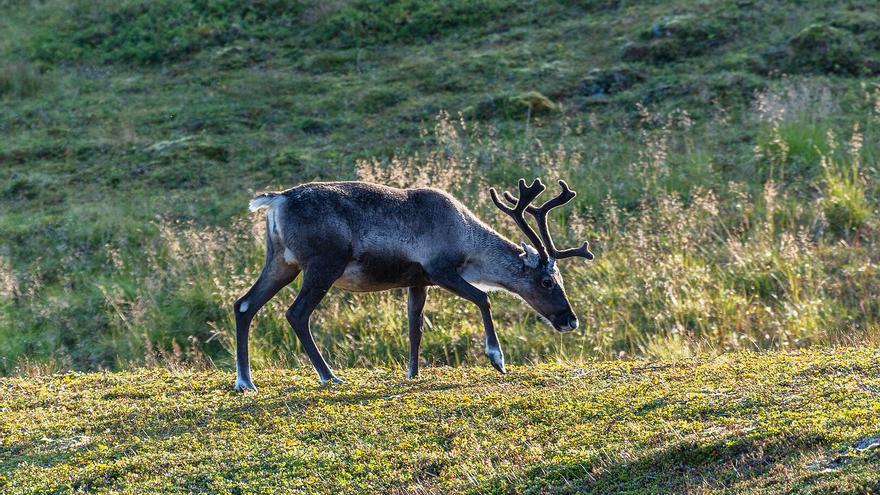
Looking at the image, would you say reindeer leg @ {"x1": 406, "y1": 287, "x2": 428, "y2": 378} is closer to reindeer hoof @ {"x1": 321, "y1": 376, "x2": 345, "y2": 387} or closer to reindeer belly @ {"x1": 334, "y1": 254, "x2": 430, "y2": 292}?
reindeer belly @ {"x1": 334, "y1": 254, "x2": 430, "y2": 292}

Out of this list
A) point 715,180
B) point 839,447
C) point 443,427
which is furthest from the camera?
point 715,180

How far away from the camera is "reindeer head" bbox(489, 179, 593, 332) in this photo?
1073cm

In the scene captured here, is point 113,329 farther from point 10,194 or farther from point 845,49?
point 845,49

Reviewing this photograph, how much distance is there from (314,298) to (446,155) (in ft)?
26.8

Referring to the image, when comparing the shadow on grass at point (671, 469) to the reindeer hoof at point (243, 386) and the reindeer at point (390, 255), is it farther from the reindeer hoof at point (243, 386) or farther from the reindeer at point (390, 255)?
the reindeer hoof at point (243, 386)

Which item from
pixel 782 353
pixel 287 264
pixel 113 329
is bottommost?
pixel 113 329

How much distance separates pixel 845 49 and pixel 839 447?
1518cm

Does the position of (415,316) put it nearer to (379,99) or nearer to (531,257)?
(531,257)

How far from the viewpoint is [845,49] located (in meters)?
19.8

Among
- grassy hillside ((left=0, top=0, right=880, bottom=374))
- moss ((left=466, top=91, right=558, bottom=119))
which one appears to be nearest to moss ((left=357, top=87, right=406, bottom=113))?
grassy hillside ((left=0, top=0, right=880, bottom=374))

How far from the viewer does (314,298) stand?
991cm

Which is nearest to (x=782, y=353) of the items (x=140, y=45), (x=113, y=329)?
(x=113, y=329)

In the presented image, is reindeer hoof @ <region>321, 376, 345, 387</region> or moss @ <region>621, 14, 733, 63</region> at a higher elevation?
moss @ <region>621, 14, 733, 63</region>

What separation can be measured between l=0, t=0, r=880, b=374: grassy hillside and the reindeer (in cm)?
143
